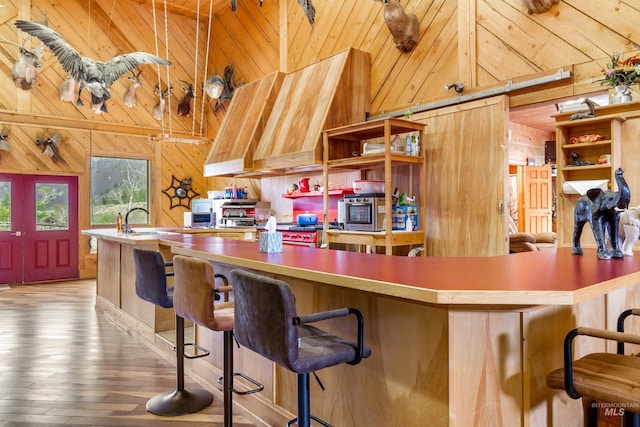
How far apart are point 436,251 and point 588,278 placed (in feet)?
10.3

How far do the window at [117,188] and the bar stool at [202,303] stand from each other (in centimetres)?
688

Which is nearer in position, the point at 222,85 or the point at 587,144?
the point at 587,144

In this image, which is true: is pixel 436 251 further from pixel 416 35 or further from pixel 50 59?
pixel 50 59

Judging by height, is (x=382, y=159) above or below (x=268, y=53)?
below

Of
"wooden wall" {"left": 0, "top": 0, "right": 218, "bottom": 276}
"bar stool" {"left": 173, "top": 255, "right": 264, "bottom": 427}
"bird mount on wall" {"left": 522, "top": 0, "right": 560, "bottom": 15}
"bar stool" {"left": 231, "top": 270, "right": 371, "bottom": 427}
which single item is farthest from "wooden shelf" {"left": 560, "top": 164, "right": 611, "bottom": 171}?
"wooden wall" {"left": 0, "top": 0, "right": 218, "bottom": 276}

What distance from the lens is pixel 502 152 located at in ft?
13.3

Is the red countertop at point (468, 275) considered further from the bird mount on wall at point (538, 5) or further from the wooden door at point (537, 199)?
the wooden door at point (537, 199)

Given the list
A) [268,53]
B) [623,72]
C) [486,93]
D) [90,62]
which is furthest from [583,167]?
[90,62]

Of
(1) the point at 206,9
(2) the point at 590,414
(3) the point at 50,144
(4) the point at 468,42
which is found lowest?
(2) the point at 590,414

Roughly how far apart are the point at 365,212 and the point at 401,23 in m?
2.07

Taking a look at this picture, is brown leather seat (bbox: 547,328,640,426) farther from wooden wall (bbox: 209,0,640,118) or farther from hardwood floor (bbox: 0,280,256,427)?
wooden wall (bbox: 209,0,640,118)

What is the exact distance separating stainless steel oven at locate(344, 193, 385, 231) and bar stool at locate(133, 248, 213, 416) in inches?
90.8

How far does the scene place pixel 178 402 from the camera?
9.34 ft

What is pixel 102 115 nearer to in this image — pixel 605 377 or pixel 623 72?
pixel 623 72
